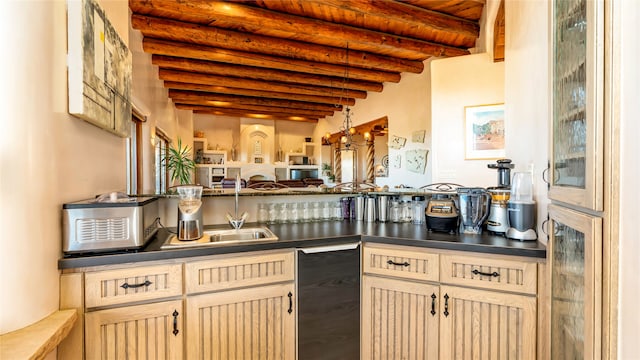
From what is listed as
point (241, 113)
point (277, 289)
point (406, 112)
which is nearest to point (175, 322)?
point (277, 289)

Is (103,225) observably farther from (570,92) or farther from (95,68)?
(570,92)

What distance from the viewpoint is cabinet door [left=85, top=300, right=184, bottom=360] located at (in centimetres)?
137

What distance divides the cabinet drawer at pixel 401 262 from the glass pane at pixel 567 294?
55 centimetres

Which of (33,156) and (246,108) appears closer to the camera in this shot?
(33,156)

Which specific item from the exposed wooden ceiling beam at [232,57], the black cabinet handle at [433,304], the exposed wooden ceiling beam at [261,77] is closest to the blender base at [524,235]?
the black cabinet handle at [433,304]

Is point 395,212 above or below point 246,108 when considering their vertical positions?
below

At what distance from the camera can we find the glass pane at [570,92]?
937 millimetres

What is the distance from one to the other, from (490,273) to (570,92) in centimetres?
96

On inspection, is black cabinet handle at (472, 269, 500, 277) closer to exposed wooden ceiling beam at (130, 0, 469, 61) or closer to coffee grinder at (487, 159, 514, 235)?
coffee grinder at (487, 159, 514, 235)

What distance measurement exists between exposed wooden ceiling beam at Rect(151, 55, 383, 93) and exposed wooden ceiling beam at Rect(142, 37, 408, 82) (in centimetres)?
36

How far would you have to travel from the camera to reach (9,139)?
1053 mm

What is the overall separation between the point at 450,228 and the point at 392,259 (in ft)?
1.46

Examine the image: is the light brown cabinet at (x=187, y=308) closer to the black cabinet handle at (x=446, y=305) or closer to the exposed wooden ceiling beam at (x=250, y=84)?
the black cabinet handle at (x=446, y=305)

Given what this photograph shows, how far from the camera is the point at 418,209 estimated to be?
7.72 feet
